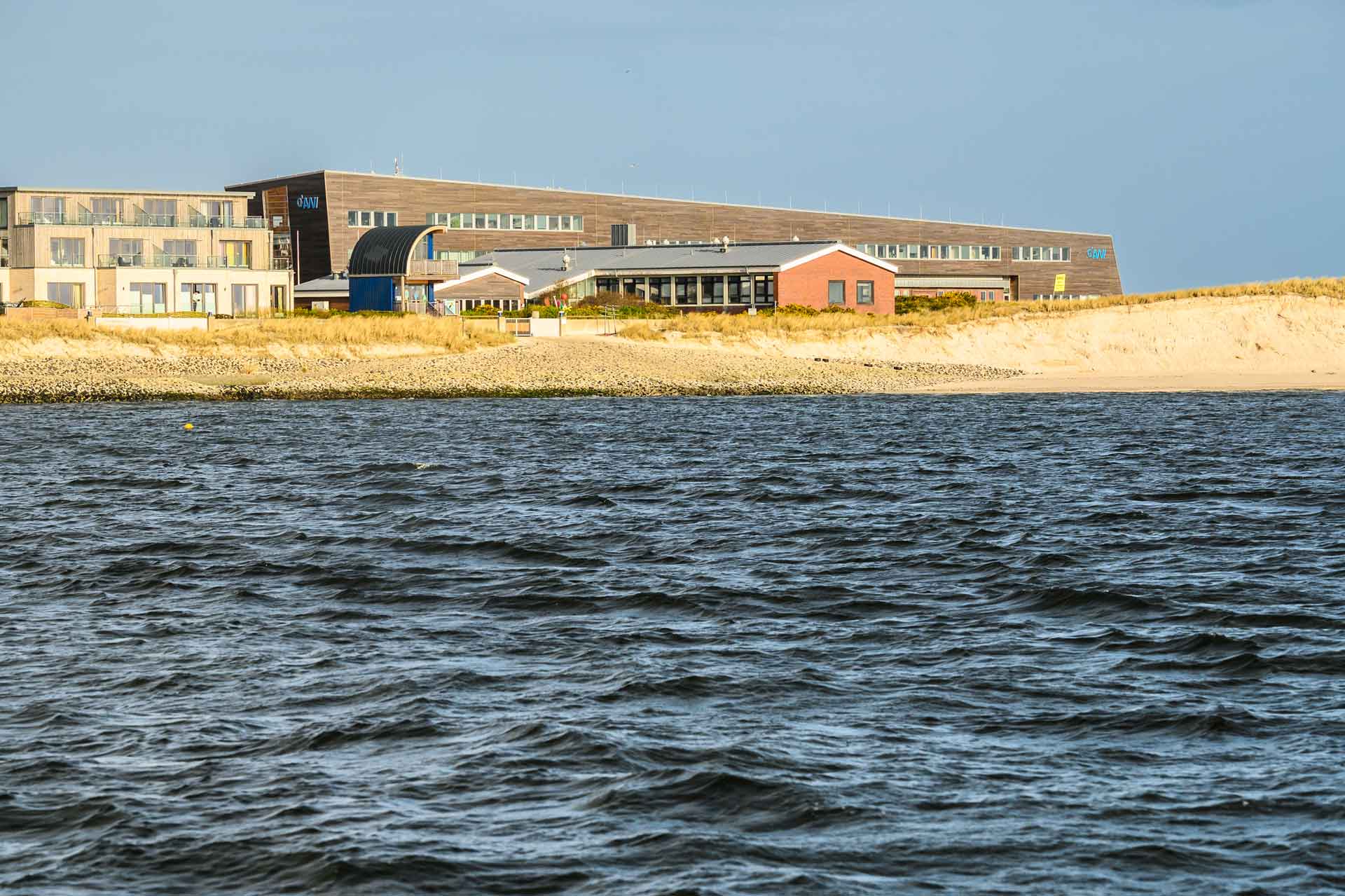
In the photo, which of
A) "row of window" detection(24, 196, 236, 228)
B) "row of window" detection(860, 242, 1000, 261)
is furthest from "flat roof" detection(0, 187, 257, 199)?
"row of window" detection(860, 242, 1000, 261)

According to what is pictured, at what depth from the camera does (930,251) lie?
414 ft

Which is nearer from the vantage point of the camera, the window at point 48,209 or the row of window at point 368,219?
the window at point 48,209

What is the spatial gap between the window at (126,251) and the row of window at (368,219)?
80.6 feet

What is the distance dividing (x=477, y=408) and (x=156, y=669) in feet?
126

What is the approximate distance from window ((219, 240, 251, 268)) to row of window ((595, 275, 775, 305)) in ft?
64.2

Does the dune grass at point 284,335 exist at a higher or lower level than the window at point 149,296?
lower

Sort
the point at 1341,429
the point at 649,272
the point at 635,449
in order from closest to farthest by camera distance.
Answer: the point at 635,449 → the point at 1341,429 → the point at 649,272

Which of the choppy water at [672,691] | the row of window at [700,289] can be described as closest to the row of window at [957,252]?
the row of window at [700,289]

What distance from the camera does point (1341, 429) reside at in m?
43.3

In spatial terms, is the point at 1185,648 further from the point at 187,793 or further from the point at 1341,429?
the point at 1341,429

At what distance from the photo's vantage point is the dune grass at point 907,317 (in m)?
72.4

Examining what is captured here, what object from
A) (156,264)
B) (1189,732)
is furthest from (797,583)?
(156,264)

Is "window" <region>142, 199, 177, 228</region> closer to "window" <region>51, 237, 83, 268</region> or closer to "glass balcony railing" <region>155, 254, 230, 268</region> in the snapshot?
"glass balcony railing" <region>155, 254, 230, 268</region>

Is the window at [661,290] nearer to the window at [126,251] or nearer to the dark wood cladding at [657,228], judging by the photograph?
the dark wood cladding at [657,228]
